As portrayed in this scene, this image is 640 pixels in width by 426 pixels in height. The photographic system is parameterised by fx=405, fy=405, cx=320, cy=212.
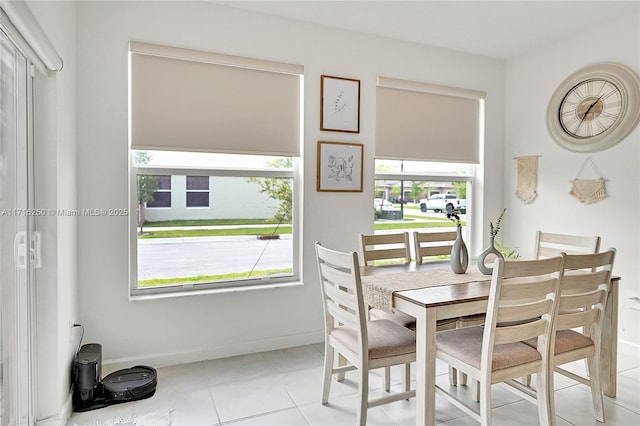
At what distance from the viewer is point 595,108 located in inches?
133

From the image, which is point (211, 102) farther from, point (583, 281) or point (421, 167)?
point (583, 281)

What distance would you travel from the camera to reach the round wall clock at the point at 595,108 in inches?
123

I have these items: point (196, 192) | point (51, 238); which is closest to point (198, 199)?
point (196, 192)

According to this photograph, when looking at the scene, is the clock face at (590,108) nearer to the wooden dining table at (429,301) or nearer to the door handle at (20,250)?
the wooden dining table at (429,301)

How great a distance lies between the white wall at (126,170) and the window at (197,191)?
0.44 metres

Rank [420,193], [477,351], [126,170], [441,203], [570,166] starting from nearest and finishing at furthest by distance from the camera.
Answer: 1. [477,351]
2. [126,170]
3. [570,166]
4. [420,193]
5. [441,203]

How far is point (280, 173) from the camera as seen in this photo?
324 cm

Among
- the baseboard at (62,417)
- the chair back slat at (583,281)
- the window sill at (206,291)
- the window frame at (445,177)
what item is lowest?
the baseboard at (62,417)

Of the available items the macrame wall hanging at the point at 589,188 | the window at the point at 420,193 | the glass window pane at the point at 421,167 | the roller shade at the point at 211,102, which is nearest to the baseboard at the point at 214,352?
the window at the point at 420,193

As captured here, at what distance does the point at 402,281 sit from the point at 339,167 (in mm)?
1368

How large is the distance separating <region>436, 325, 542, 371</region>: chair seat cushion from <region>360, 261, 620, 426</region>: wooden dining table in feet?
0.55

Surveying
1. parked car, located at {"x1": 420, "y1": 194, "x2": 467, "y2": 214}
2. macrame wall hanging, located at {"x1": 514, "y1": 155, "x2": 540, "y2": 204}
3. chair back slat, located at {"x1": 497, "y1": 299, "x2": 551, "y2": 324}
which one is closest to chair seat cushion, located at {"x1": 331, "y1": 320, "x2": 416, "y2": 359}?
chair back slat, located at {"x1": 497, "y1": 299, "x2": 551, "y2": 324}

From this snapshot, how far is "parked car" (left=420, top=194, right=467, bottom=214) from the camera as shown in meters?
3.89

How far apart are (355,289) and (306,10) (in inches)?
86.1
